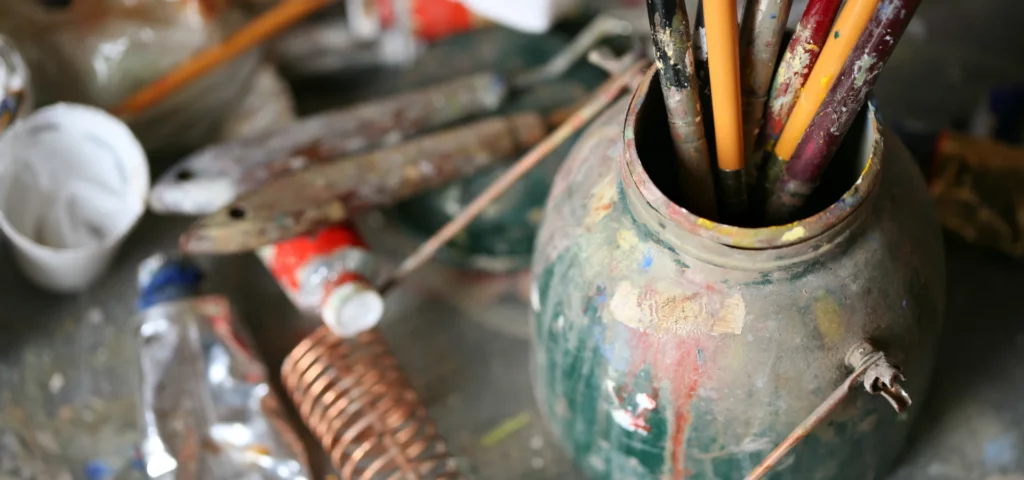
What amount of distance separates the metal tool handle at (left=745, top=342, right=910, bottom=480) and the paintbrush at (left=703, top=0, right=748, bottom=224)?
10 centimetres

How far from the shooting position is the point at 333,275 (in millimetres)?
740

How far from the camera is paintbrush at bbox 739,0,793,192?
50 cm

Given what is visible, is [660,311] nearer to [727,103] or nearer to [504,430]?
[727,103]

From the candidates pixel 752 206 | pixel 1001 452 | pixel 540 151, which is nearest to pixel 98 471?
pixel 540 151

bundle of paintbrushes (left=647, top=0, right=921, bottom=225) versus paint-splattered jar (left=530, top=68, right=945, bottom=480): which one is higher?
bundle of paintbrushes (left=647, top=0, right=921, bottom=225)

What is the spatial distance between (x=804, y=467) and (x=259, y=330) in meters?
0.48

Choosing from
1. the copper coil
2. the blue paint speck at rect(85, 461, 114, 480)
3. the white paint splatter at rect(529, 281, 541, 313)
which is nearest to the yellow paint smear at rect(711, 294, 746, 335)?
the white paint splatter at rect(529, 281, 541, 313)

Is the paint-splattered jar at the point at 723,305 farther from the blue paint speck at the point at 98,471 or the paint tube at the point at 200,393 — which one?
the blue paint speck at the point at 98,471

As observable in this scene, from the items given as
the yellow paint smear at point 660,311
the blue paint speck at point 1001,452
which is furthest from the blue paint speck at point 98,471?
the blue paint speck at point 1001,452

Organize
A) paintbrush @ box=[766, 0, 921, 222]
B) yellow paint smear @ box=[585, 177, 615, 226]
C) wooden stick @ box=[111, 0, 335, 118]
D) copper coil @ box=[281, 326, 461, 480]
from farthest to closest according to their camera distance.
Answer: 1. wooden stick @ box=[111, 0, 335, 118]
2. copper coil @ box=[281, 326, 461, 480]
3. yellow paint smear @ box=[585, 177, 615, 226]
4. paintbrush @ box=[766, 0, 921, 222]

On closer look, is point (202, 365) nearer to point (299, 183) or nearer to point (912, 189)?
point (299, 183)

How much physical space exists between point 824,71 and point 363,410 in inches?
16.6

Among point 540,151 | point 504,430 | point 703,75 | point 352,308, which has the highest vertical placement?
point 703,75

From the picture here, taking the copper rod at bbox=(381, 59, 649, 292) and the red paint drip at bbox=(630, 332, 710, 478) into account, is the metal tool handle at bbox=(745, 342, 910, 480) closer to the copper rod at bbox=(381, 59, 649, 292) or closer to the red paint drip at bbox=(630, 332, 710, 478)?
the red paint drip at bbox=(630, 332, 710, 478)
